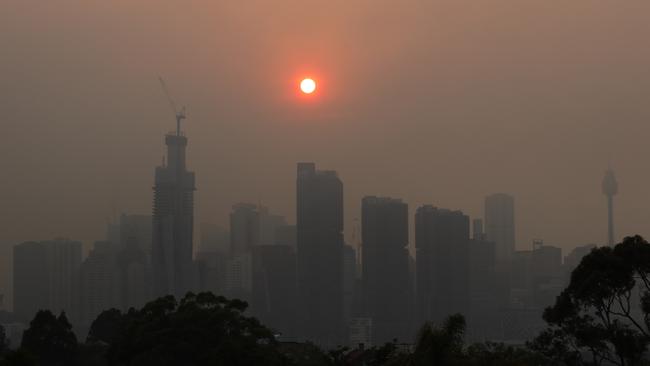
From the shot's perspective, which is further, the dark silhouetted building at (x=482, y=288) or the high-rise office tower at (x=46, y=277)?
the dark silhouetted building at (x=482, y=288)

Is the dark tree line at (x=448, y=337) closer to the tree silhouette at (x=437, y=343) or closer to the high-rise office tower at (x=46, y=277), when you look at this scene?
the tree silhouette at (x=437, y=343)

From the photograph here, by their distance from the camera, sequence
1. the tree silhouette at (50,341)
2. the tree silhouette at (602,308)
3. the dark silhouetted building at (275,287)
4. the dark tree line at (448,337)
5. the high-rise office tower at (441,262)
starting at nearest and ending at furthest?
the dark tree line at (448,337), the tree silhouette at (602,308), the tree silhouette at (50,341), the dark silhouetted building at (275,287), the high-rise office tower at (441,262)

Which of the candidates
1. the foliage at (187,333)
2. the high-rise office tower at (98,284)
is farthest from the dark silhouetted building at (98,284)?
the foliage at (187,333)

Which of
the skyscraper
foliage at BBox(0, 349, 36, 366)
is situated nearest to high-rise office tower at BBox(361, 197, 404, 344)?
the skyscraper

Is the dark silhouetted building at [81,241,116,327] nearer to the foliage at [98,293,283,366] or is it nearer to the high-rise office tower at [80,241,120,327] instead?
the high-rise office tower at [80,241,120,327]

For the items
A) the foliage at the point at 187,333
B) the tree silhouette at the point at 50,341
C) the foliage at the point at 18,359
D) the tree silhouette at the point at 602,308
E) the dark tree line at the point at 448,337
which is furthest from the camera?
the tree silhouette at the point at 50,341

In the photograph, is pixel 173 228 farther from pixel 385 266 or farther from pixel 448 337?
pixel 448 337
